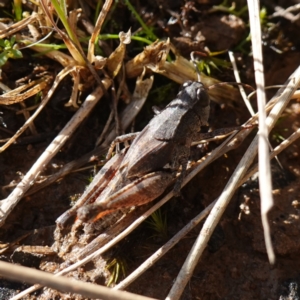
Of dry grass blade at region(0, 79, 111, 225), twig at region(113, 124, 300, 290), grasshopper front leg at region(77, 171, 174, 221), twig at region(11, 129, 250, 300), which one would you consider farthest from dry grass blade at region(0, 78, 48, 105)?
twig at region(113, 124, 300, 290)

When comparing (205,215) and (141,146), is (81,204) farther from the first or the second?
(205,215)

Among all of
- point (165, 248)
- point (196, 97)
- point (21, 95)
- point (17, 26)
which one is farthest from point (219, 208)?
point (17, 26)

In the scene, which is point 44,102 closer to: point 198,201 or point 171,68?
point 171,68

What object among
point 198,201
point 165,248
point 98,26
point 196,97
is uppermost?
point 98,26


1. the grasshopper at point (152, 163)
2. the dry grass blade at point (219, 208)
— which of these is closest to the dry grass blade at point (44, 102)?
the grasshopper at point (152, 163)

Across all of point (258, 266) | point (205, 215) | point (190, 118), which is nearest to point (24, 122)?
point (190, 118)

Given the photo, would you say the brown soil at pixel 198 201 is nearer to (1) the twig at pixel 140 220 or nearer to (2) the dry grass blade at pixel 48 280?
(1) the twig at pixel 140 220
